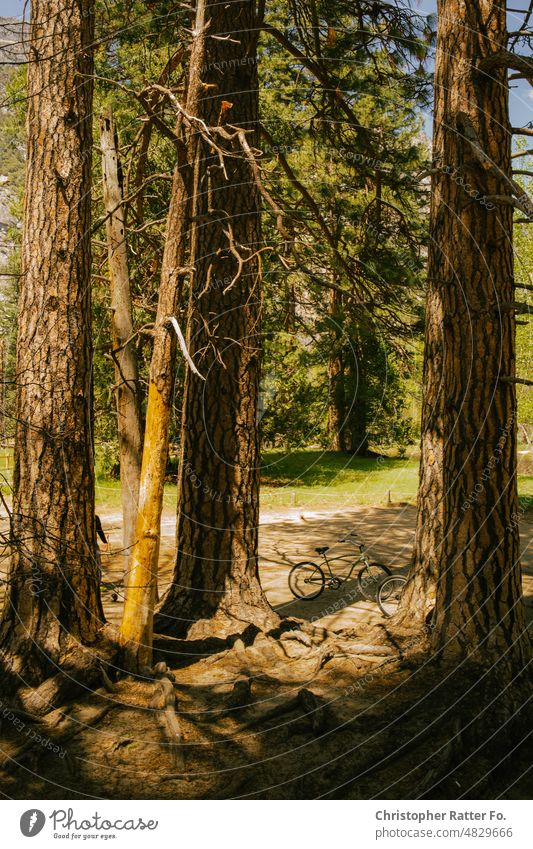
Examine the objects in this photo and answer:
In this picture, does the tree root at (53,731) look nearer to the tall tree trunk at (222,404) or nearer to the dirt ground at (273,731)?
the dirt ground at (273,731)

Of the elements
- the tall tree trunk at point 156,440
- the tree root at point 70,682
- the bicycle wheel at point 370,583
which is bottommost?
the bicycle wheel at point 370,583

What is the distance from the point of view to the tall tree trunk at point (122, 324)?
6770 millimetres

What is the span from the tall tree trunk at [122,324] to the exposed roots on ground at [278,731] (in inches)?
75.7

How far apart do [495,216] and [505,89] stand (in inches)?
37.0

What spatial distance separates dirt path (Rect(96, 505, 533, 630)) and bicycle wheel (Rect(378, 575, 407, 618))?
0.40 feet

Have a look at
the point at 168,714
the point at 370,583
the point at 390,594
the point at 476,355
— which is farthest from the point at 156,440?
the point at 370,583

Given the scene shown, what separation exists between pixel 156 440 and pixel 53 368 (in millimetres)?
849

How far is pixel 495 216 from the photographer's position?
529cm

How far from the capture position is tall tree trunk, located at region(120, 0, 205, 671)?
17.2 feet

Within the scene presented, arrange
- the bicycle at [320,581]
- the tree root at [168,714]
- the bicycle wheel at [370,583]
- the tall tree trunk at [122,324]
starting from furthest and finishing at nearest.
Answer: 1. the bicycle wheel at [370,583]
2. the bicycle at [320,581]
3. the tall tree trunk at [122,324]
4. the tree root at [168,714]

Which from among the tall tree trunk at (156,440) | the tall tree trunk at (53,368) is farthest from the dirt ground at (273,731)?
the tall tree trunk at (53,368)

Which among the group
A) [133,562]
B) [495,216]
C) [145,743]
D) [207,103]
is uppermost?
[207,103]

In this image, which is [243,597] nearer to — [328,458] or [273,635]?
[273,635]

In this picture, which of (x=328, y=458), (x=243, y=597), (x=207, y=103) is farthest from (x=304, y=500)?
(x=207, y=103)
